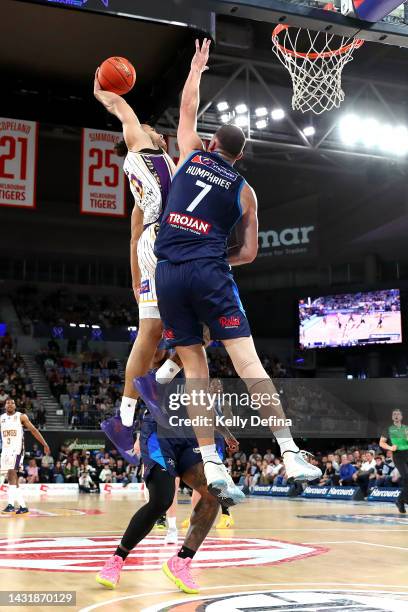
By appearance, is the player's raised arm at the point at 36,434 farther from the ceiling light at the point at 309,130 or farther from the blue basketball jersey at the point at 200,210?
the ceiling light at the point at 309,130

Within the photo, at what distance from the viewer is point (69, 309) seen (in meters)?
35.8

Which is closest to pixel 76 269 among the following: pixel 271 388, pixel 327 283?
pixel 327 283

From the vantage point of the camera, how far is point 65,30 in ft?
52.4

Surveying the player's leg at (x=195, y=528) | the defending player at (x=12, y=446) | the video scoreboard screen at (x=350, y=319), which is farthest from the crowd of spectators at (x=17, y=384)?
the player's leg at (x=195, y=528)

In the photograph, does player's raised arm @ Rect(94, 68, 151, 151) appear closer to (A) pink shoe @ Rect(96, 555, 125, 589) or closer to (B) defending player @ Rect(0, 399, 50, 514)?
(A) pink shoe @ Rect(96, 555, 125, 589)

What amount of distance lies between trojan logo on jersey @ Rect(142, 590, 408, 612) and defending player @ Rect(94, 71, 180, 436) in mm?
1221

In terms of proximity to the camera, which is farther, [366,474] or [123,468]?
[123,468]

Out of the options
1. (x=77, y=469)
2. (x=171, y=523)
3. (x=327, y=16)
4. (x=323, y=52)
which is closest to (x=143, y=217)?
(x=171, y=523)

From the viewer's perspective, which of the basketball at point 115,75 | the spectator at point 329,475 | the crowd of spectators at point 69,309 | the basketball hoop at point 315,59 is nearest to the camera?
the basketball at point 115,75

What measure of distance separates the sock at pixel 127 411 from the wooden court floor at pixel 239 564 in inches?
45.2

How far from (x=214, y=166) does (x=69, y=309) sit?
32.2 metres

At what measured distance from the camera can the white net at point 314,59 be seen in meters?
12.6

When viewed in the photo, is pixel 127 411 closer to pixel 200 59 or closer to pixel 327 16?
pixel 200 59

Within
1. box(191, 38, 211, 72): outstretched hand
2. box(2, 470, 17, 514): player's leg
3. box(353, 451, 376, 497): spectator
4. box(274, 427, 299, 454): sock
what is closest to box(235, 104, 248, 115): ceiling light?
box(353, 451, 376, 497): spectator
